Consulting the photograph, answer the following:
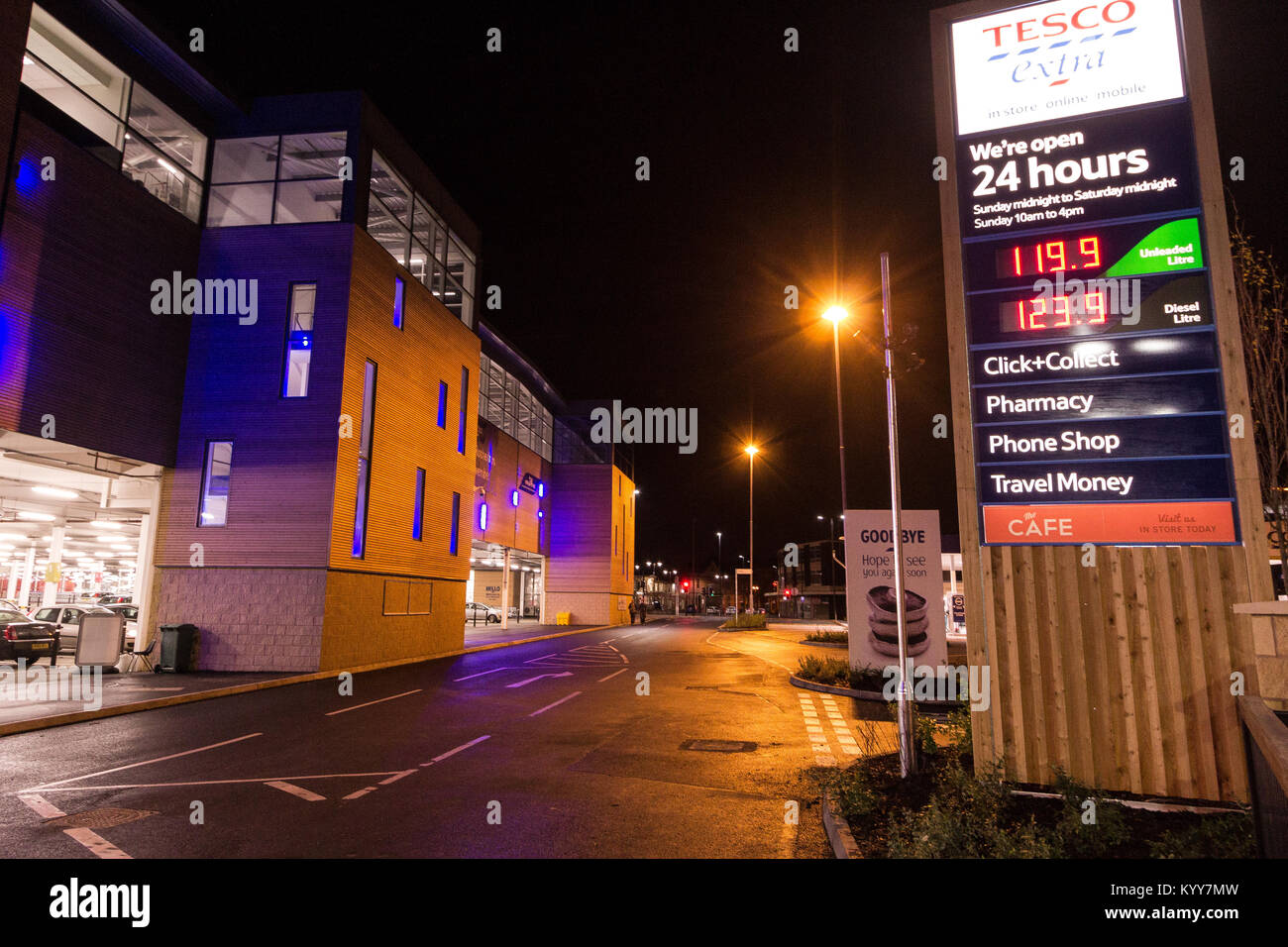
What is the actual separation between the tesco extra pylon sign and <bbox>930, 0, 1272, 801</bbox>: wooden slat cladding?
29 cm

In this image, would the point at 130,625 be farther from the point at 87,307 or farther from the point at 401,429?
the point at 87,307

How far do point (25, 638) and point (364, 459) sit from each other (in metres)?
9.84

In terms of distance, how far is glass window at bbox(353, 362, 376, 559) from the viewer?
781 inches

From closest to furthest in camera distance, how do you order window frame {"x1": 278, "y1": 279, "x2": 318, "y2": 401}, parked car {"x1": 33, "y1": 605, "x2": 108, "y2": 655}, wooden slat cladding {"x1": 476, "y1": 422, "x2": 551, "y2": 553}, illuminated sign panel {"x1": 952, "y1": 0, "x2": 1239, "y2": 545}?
illuminated sign panel {"x1": 952, "y1": 0, "x2": 1239, "y2": 545}
window frame {"x1": 278, "y1": 279, "x2": 318, "y2": 401}
parked car {"x1": 33, "y1": 605, "x2": 108, "y2": 655}
wooden slat cladding {"x1": 476, "y1": 422, "x2": 551, "y2": 553}

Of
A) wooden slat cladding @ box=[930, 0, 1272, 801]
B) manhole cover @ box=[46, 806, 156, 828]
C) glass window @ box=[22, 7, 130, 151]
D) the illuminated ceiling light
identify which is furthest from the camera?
the illuminated ceiling light

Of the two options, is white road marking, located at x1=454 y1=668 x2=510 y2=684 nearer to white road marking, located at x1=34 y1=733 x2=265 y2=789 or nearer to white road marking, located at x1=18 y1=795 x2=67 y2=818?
white road marking, located at x1=34 y1=733 x2=265 y2=789

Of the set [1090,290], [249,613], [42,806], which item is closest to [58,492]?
[249,613]

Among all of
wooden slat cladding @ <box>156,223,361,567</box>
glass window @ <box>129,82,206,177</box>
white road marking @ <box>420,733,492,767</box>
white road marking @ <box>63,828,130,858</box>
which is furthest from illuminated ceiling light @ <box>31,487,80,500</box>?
white road marking @ <box>63,828,130,858</box>

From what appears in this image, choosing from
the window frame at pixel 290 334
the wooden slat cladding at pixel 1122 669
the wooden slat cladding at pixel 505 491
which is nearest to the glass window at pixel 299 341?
the window frame at pixel 290 334

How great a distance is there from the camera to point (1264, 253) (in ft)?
24.9

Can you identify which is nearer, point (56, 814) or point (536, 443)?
point (56, 814)
